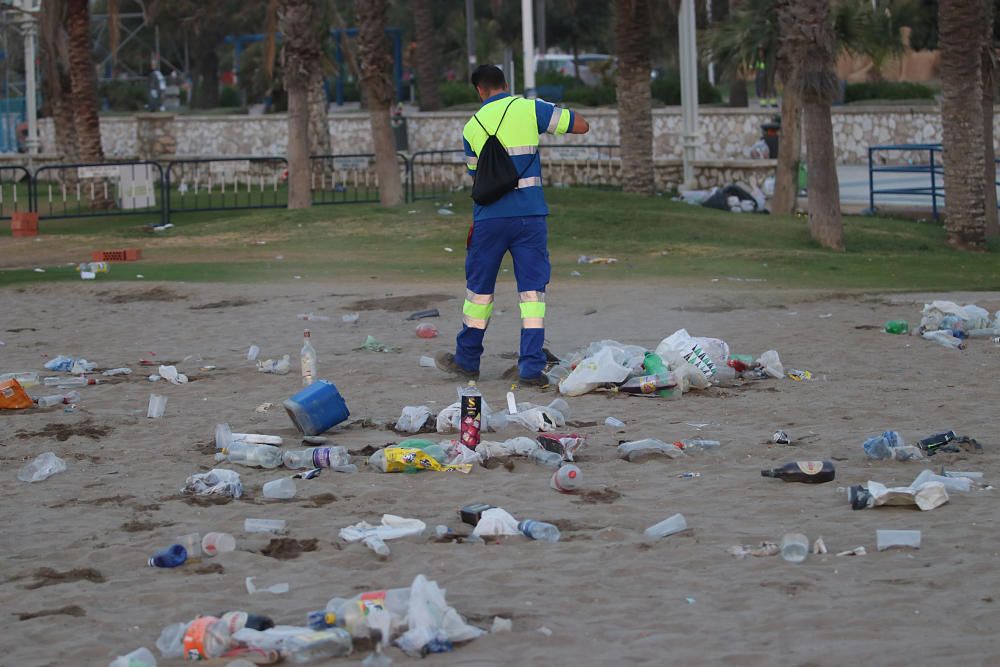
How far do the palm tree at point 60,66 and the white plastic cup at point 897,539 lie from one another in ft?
83.5

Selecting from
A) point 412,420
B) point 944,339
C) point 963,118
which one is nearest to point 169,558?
point 412,420

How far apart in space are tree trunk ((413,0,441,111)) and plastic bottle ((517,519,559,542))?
126ft

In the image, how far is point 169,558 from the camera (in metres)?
5.59

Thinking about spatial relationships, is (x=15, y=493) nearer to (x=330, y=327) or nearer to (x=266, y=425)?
(x=266, y=425)

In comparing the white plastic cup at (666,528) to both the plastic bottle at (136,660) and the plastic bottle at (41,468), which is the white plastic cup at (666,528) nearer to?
the plastic bottle at (136,660)

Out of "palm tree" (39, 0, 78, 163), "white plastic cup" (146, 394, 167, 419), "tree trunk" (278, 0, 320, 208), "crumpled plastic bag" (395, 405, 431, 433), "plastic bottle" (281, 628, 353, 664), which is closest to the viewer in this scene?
"plastic bottle" (281, 628, 353, 664)

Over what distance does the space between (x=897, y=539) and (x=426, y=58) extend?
3937 cm

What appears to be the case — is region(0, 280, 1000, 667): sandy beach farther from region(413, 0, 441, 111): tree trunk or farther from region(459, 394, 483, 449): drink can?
region(413, 0, 441, 111): tree trunk

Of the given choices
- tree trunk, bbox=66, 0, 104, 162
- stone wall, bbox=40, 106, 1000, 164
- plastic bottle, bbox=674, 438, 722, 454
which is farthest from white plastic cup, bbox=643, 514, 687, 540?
stone wall, bbox=40, 106, 1000, 164

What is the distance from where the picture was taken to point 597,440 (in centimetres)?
775

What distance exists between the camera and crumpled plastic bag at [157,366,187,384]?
387 inches

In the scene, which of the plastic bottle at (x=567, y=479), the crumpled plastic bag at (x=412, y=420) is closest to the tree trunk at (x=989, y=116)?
the crumpled plastic bag at (x=412, y=420)

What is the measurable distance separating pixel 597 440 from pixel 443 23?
53063mm

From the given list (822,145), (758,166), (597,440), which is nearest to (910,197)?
(758,166)
